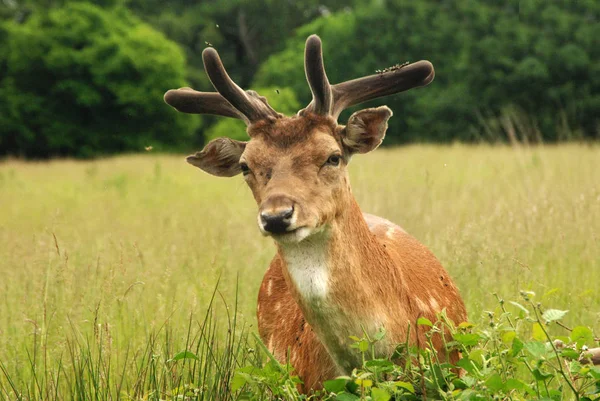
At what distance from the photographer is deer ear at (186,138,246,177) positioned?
3451mm

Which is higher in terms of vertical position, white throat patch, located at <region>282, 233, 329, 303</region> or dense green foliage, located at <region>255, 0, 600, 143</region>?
dense green foliage, located at <region>255, 0, 600, 143</region>

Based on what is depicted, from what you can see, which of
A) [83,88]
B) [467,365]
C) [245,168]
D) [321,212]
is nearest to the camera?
[467,365]

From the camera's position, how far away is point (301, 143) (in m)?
3.08

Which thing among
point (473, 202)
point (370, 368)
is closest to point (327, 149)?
point (370, 368)

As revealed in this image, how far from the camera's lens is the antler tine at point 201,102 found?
11.6 feet

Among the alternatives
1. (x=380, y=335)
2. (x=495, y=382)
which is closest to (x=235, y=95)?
(x=380, y=335)

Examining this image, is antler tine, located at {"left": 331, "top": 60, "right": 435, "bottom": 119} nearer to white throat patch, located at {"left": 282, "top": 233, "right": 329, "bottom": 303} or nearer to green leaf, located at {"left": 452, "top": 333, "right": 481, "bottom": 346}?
white throat patch, located at {"left": 282, "top": 233, "right": 329, "bottom": 303}

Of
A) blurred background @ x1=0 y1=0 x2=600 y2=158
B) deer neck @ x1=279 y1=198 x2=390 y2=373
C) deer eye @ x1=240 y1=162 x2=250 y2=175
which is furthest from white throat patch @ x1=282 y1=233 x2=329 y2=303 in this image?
blurred background @ x1=0 y1=0 x2=600 y2=158

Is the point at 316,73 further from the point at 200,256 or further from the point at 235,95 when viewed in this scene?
the point at 200,256

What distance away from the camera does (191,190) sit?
1317 centimetres

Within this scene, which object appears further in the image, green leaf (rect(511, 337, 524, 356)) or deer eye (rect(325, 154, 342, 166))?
deer eye (rect(325, 154, 342, 166))

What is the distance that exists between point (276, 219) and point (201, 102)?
110 cm

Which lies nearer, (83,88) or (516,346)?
(516,346)

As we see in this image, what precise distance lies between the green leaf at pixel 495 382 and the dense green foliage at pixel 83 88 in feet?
118
